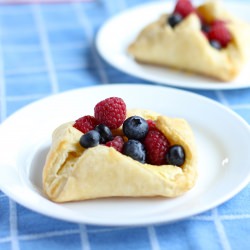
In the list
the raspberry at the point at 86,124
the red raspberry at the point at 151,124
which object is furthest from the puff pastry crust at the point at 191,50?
the raspberry at the point at 86,124

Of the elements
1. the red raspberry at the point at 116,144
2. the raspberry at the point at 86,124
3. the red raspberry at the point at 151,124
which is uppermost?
the red raspberry at the point at 116,144

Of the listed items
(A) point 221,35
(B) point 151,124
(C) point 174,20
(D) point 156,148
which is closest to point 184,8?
(C) point 174,20

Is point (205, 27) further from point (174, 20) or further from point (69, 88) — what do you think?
point (69, 88)

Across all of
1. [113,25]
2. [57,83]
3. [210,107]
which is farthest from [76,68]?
[210,107]

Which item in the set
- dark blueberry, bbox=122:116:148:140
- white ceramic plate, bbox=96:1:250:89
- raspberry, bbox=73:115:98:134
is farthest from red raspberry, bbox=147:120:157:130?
white ceramic plate, bbox=96:1:250:89

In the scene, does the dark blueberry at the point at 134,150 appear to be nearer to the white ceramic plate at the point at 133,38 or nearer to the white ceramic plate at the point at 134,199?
the white ceramic plate at the point at 134,199

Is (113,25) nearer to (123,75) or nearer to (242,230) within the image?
(123,75)
